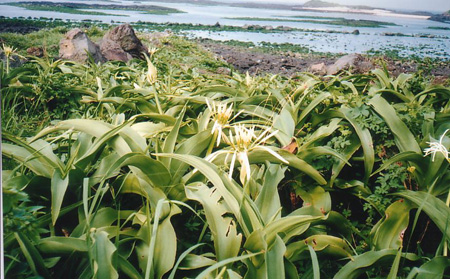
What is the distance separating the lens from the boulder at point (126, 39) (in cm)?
387

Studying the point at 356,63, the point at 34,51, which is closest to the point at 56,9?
the point at 34,51

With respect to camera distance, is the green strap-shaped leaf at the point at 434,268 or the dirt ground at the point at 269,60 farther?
the dirt ground at the point at 269,60

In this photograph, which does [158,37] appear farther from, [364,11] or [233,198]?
[233,198]

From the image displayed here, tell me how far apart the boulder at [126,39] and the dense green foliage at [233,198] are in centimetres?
250

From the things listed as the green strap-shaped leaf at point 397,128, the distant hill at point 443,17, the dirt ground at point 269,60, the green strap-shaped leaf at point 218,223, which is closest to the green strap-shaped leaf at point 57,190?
the green strap-shaped leaf at point 218,223

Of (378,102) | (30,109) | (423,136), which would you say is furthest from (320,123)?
(30,109)

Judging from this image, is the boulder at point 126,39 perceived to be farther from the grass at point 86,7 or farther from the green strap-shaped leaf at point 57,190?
the green strap-shaped leaf at point 57,190

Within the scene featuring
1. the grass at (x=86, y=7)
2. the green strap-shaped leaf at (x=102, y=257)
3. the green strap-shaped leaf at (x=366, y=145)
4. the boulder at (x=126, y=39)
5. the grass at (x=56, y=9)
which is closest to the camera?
the green strap-shaped leaf at (x=102, y=257)

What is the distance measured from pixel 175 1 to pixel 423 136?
6.32ft

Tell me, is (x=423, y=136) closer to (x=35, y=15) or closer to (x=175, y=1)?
(x=175, y=1)

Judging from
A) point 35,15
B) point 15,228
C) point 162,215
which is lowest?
point 162,215

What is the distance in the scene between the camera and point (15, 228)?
0.72 m

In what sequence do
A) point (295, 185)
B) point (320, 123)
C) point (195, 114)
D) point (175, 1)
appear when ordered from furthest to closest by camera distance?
point (175, 1) < point (195, 114) < point (320, 123) < point (295, 185)

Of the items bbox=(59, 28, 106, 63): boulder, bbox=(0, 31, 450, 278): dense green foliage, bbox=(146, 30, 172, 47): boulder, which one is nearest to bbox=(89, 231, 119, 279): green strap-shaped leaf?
bbox=(0, 31, 450, 278): dense green foliage
